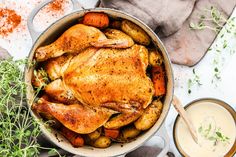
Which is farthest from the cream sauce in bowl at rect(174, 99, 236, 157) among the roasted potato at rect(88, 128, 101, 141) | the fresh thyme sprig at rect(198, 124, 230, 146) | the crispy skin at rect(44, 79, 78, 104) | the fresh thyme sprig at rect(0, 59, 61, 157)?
the fresh thyme sprig at rect(0, 59, 61, 157)

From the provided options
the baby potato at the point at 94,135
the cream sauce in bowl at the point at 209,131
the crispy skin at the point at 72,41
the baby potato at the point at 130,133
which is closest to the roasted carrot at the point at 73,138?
the baby potato at the point at 94,135

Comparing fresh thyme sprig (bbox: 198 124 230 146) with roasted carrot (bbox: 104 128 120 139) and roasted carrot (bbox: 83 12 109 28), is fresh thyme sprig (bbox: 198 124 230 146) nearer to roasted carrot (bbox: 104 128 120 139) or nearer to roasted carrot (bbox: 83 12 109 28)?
roasted carrot (bbox: 104 128 120 139)

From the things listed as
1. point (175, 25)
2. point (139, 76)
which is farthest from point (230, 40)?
point (139, 76)

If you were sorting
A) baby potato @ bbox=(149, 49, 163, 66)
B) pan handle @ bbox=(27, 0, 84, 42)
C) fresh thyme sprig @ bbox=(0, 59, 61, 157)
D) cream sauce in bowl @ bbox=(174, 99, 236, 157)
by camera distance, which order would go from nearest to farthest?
fresh thyme sprig @ bbox=(0, 59, 61, 157)
pan handle @ bbox=(27, 0, 84, 42)
baby potato @ bbox=(149, 49, 163, 66)
cream sauce in bowl @ bbox=(174, 99, 236, 157)

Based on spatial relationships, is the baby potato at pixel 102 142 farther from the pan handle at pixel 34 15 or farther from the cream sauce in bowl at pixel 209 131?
the pan handle at pixel 34 15

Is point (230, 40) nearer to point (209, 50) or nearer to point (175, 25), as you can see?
point (209, 50)

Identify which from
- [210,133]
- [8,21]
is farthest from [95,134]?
[8,21]

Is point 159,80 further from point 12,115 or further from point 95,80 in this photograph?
point 12,115
